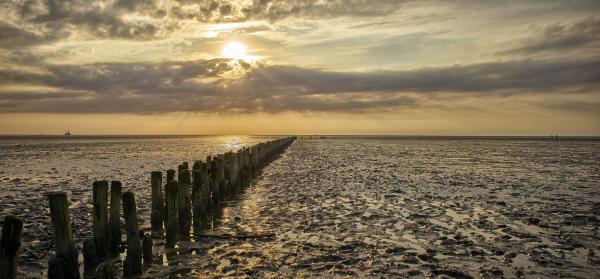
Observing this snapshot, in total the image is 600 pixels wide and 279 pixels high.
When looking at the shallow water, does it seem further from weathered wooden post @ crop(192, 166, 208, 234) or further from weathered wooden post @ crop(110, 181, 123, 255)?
weathered wooden post @ crop(110, 181, 123, 255)

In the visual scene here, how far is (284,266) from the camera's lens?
7473mm

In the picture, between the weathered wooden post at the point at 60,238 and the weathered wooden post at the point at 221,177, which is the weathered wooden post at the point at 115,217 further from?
the weathered wooden post at the point at 221,177

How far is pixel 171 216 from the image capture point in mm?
9250

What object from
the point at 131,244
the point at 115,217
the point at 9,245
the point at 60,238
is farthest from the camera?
the point at 115,217

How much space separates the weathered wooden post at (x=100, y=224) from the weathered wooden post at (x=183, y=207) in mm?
1865

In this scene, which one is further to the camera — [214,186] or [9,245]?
[214,186]

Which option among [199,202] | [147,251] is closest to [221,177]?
[199,202]

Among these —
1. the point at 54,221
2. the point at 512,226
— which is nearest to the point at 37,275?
the point at 54,221

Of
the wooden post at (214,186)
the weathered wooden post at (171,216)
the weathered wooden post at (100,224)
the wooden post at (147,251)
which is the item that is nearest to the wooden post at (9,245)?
the weathered wooden post at (100,224)

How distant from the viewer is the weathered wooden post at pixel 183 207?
31.6 feet

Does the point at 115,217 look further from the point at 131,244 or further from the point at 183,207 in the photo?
the point at 183,207

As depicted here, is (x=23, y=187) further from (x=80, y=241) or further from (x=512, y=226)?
(x=512, y=226)

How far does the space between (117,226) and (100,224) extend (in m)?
0.53

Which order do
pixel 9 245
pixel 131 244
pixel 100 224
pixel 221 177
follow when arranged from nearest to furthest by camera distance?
pixel 9 245, pixel 131 244, pixel 100 224, pixel 221 177
